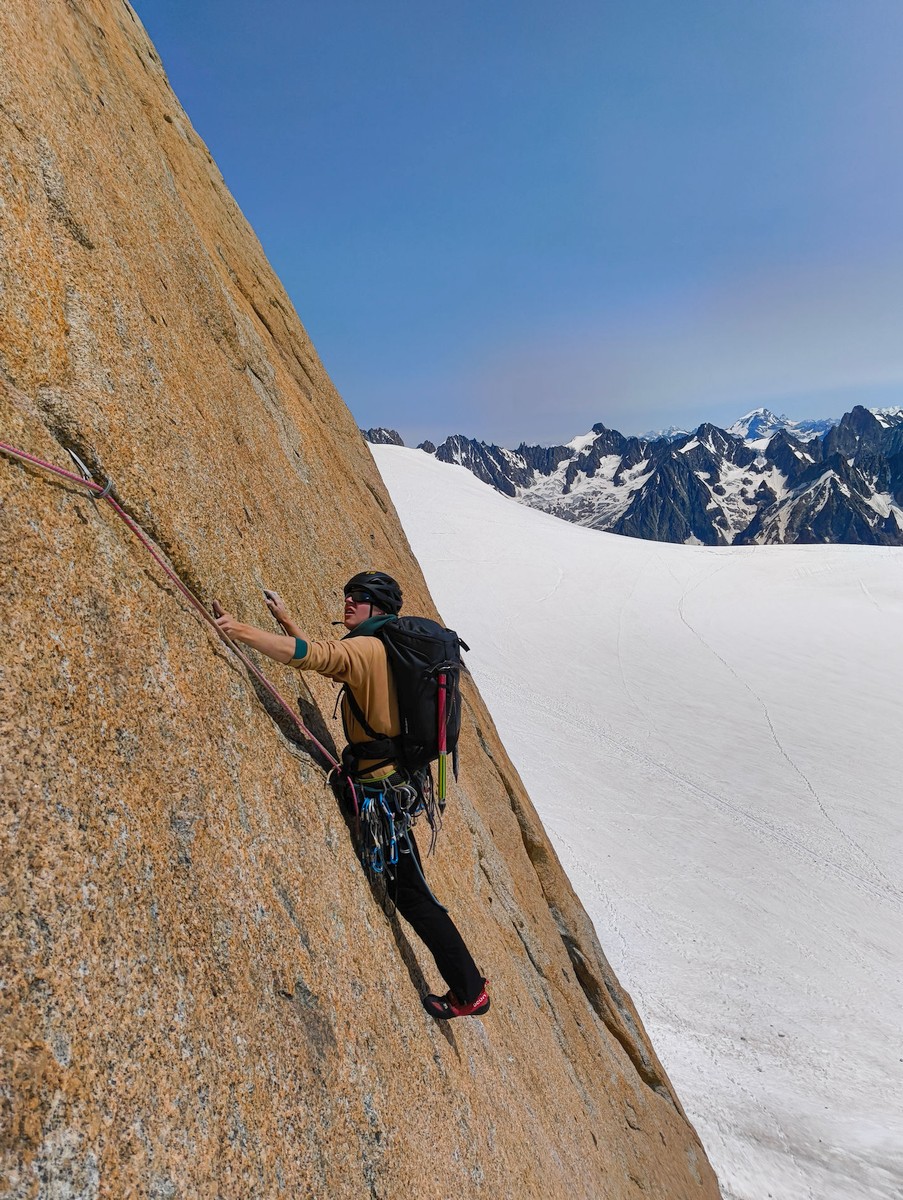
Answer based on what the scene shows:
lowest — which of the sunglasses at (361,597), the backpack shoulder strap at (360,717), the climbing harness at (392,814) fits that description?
the climbing harness at (392,814)

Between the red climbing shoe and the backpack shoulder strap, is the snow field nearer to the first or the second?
the red climbing shoe

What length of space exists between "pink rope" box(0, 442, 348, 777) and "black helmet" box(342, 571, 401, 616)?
1000 mm

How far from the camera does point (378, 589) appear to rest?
17.4 ft

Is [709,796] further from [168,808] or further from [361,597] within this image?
[168,808]

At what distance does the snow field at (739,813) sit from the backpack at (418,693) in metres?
15.0

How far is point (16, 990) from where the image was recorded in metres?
2.24

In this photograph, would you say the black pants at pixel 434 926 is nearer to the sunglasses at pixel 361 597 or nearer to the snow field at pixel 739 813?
the sunglasses at pixel 361 597

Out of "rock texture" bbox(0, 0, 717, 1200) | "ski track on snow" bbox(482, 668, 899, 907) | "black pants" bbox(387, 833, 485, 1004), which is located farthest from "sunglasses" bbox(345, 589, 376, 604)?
"ski track on snow" bbox(482, 668, 899, 907)

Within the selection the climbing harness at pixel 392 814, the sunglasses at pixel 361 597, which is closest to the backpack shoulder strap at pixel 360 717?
the climbing harness at pixel 392 814

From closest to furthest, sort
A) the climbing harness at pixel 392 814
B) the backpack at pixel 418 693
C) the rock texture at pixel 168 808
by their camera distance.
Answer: the rock texture at pixel 168 808
the backpack at pixel 418 693
the climbing harness at pixel 392 814

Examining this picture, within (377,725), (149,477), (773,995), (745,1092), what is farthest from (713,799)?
(149,477)

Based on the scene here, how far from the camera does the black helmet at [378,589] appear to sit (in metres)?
5.20

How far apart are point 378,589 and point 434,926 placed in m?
2.88

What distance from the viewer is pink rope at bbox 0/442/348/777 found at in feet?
10.9
